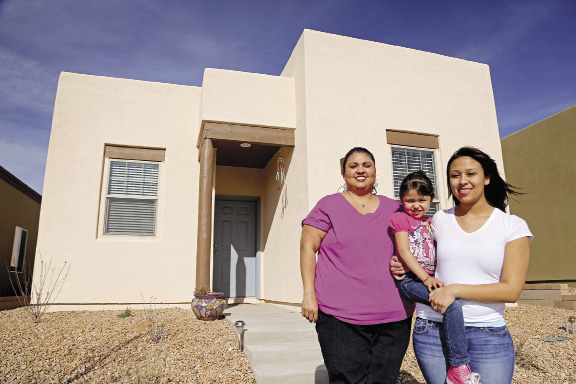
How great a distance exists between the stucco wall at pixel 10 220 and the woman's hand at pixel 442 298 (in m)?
10.8

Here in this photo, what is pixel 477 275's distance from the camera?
175 centimetres

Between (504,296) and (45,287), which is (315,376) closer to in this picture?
(504,296)

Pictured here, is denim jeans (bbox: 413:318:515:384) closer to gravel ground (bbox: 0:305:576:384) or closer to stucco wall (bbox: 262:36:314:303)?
gravel ground (bbox: 0:305:576:384)

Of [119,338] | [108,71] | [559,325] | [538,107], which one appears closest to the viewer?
[119,338]

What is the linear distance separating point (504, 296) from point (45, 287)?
7.35 m

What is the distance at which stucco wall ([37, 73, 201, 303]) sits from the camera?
23.3ft

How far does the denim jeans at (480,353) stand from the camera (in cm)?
167

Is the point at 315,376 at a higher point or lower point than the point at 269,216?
lower

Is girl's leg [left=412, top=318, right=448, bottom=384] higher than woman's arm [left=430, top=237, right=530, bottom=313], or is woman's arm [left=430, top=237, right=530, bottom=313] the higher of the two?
woman's arm [left=430, top=237, right=530, bottom=313]

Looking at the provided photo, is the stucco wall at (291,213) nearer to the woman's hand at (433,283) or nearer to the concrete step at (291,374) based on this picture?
the concrete step at (291,374)

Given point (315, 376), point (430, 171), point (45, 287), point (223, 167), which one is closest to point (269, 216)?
point (223, 167)

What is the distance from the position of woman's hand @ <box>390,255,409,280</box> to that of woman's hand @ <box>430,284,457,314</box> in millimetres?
269

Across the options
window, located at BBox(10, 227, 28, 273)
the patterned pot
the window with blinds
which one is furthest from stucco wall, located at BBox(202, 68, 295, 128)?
window, located at BBox(10, 227, 28, 273)

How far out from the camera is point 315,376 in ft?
13.1
